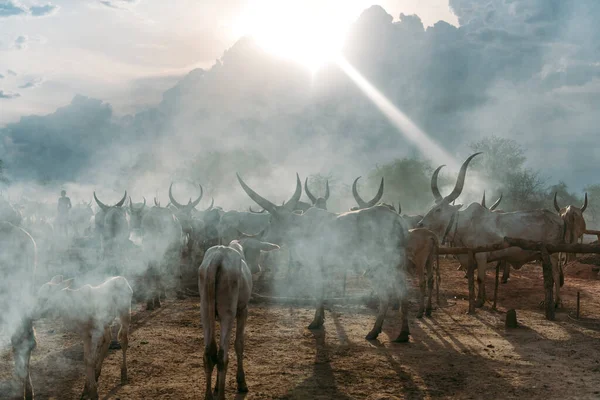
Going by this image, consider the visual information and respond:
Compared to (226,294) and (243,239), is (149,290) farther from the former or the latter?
(226,294)

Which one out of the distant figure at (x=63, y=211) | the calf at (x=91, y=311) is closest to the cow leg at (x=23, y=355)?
the calf at (x=91, y=311)

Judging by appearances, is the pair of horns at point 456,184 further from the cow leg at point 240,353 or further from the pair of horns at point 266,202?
the cow leg at point 240,353

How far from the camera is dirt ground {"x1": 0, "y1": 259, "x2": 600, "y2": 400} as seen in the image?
6.40 m

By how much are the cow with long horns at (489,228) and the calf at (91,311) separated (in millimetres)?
7820

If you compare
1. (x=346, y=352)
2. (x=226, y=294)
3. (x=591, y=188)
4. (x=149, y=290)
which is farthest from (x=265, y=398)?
(x=591, y=188)

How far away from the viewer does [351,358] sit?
25.6 feet

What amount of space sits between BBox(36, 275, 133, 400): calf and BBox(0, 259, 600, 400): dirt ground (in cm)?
57

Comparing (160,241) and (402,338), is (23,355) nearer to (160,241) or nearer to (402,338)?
(402,338)

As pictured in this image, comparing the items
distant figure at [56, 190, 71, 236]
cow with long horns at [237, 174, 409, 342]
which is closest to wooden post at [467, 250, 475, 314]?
cow with long horns at [237, 174, 409, 342]

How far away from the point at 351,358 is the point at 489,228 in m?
6.36

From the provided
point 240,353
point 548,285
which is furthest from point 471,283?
point 240,353

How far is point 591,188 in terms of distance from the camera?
2881 inches

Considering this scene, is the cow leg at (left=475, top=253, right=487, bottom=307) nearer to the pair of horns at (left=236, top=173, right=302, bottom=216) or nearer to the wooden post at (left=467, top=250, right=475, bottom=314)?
the wooden post at (left=467, top=250, right=475, bottom=314)

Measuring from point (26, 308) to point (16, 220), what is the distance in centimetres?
259
